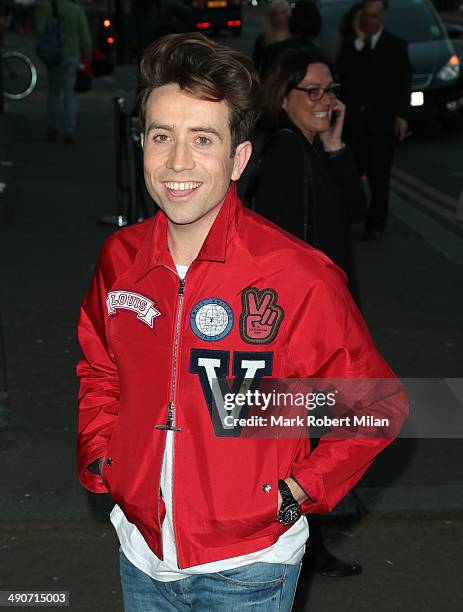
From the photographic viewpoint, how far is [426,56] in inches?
741

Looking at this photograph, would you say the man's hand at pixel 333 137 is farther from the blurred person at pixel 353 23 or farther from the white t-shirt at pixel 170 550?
the blurred person at pixel 353 23

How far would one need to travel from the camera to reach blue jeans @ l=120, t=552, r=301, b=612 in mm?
2922

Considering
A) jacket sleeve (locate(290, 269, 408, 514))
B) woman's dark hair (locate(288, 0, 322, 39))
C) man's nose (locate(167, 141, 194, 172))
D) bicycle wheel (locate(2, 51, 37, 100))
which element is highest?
man's nose (locate(167, 141, 194, 172))

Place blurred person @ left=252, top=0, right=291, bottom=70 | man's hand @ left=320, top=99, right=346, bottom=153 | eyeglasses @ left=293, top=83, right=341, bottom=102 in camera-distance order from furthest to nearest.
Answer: blurred person @ left=252, top=0, right=291, bottom=70 < man's hand @ left=320, top=99, right=346, bottom=153 < eyeglasses @ left=293, top=83, right=341, bottom=102

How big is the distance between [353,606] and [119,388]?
225cm

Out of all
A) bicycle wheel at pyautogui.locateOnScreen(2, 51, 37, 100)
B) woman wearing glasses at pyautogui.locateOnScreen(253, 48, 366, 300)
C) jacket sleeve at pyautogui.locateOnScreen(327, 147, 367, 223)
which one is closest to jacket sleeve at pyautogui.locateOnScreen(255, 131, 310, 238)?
woman wearing glasses at pyautogui.locateOnScreen(253, 48, 366, 300)

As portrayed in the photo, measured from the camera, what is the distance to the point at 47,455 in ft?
21.3

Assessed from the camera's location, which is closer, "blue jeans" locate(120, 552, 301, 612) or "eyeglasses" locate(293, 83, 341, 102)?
"blue jeans" locate(120, 552, 301, 612)

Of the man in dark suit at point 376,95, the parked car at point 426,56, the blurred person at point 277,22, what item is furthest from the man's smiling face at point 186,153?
the parked car at point 426,56

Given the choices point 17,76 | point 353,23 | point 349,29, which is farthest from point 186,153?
point 17,76

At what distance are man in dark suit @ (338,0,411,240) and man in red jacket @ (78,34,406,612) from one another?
8.96 metres

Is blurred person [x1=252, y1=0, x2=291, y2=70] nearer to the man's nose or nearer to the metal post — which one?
the metal post

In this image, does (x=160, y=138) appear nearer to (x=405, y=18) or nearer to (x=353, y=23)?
(x=353, y=23)

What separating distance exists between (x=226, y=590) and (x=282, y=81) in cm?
259
